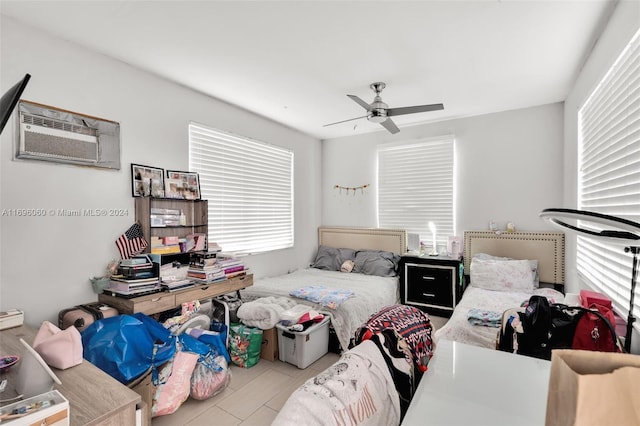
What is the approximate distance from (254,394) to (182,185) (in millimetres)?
2024

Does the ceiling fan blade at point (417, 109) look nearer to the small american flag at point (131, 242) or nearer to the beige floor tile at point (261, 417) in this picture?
the small american flag at point (131, 242)

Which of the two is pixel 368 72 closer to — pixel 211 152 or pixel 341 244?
pixel 211 152

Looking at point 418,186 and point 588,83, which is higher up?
point 588,83

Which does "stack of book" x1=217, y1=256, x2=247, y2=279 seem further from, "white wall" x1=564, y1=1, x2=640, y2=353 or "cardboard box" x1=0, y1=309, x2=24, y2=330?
"white wall" x1=564, y1=1, x2=640, y2=353

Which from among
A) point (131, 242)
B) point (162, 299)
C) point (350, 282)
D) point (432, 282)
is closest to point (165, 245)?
point (131, 242)

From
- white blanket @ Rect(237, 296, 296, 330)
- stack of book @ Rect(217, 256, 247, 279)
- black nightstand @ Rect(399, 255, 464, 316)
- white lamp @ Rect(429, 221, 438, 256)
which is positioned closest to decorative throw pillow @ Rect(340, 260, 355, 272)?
black nightstand @ Rect(399, 255, 464, 316)

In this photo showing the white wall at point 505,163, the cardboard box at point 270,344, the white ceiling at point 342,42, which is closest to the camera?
the white ceiling at point 342,42

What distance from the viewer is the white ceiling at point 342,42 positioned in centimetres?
197

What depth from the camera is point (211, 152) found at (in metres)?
3.49

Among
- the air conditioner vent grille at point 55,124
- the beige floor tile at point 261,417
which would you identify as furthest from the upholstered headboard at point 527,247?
the air conditioner vent grille at point 55,124

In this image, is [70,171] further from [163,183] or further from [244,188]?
[244,188]

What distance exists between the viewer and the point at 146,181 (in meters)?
2.79

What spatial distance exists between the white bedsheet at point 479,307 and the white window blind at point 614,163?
26.0 inches

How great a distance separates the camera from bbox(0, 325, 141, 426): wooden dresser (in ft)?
3.57
